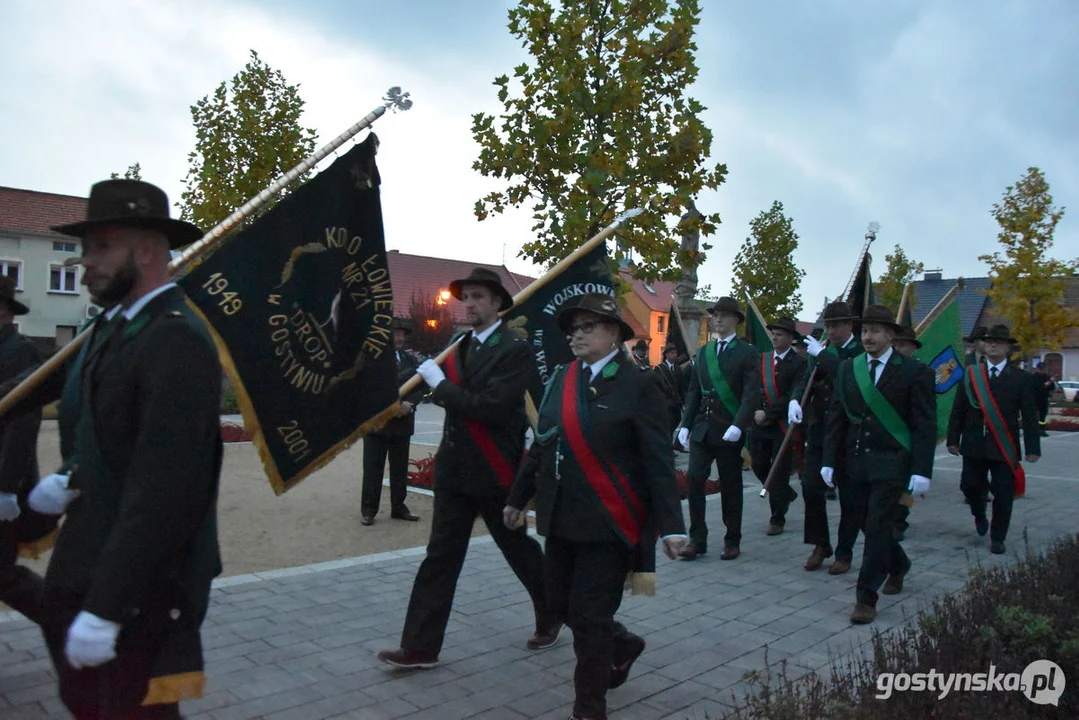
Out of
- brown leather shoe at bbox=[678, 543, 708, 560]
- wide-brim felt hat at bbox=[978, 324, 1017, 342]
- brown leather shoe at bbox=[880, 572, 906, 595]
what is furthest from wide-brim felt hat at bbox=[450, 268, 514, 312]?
wide-brim felt hat at bbox=[978, 324, 1017, 342]

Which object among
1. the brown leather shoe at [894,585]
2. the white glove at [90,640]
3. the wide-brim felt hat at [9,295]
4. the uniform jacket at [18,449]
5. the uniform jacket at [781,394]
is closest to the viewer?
the white glove at [90,640]

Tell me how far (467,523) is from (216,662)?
1491 mm

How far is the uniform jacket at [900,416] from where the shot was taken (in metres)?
5.95

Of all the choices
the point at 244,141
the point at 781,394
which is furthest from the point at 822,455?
the point at 244,141

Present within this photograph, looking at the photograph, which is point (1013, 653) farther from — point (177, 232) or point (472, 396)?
point (177, 232)

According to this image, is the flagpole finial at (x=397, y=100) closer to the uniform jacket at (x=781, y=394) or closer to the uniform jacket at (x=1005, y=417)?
the uniform jacket at (x=781, y=394)

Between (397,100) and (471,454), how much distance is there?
1872 mm

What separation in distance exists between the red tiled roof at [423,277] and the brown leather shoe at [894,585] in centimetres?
4470

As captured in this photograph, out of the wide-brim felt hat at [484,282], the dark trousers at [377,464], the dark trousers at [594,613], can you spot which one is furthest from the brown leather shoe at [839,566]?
the dark trousers at [377,464]

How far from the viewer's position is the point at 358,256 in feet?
14.9

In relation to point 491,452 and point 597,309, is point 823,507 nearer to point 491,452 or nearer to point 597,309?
point 491,452

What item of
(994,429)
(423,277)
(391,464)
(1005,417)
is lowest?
(391,464)

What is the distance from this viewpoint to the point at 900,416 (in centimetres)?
614

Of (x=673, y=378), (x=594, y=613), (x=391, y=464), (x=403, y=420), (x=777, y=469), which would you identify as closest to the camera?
(x=594, y=613)
